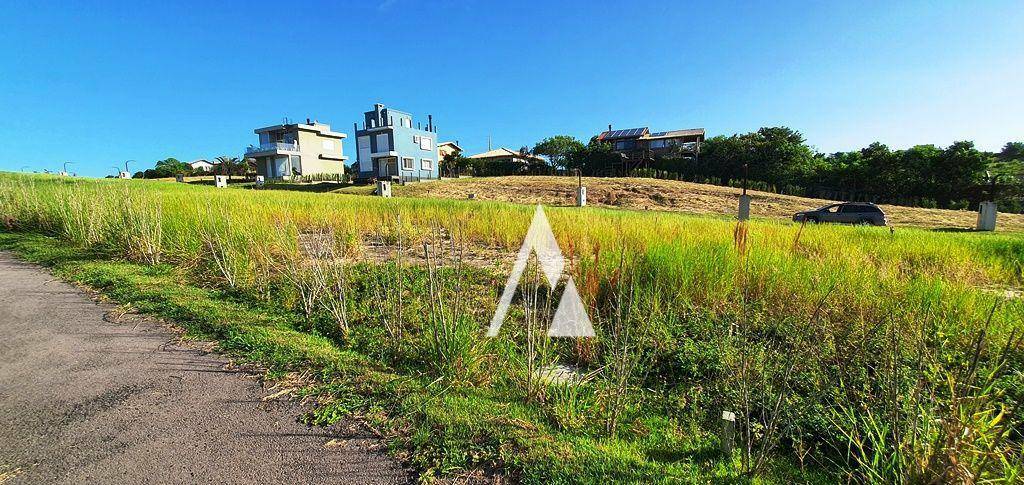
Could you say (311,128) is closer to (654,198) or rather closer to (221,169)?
(221,169)

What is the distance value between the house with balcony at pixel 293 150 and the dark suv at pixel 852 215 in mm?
47848

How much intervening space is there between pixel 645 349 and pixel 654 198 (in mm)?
27317

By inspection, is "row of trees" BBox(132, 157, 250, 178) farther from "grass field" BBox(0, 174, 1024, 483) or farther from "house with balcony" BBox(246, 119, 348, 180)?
"grass field" BBox(0, 174, 1024, 483)

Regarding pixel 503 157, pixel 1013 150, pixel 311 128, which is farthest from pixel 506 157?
pixel 1013 150

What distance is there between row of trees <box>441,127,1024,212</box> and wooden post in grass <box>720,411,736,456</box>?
37234mm

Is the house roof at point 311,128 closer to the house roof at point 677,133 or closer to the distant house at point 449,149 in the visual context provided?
the distant house at point 449,149

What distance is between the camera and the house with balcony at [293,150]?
45822mm

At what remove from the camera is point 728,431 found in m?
2.06


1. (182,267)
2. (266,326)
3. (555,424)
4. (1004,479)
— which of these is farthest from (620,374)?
(182,267)

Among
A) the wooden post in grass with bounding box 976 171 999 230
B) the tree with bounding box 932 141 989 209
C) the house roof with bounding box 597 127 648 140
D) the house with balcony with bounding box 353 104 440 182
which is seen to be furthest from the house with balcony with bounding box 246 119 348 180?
the tree with bounding box 932 141 989 209

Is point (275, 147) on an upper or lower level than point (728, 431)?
upper

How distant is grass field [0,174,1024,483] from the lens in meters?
2.06

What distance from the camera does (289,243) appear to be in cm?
490

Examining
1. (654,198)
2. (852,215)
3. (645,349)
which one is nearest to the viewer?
(645,349)
